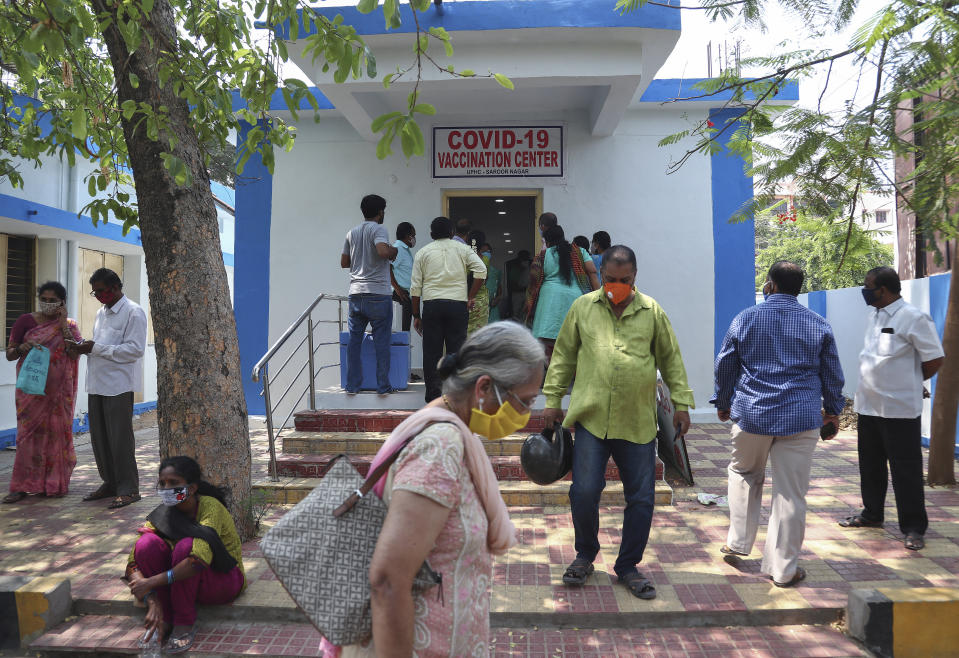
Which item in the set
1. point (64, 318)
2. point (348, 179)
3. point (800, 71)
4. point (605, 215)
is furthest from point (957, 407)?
point (64, 318)

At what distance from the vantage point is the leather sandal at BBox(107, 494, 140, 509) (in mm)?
5742

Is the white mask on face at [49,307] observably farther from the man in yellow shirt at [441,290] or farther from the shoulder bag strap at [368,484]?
the shoulder bag strap at [368,484]

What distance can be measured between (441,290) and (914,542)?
3995 millimetres

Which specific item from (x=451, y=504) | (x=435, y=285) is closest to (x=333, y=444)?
(x=435, y=285)

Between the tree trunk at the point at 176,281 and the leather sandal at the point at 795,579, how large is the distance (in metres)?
3.44

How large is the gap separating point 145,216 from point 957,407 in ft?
21.7

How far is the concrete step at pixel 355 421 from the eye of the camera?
21.7ft

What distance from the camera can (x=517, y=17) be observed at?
6.87 metres

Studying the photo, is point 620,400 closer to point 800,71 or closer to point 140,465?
point 800,71

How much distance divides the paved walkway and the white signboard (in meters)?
4.63

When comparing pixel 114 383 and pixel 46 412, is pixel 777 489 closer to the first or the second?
pixel 114 383

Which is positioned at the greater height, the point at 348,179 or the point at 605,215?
the point at 348,179

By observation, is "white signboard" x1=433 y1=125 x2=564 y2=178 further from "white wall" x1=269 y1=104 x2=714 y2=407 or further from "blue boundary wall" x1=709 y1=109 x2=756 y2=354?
"blue boundary wall" x1=709 y1=109 x2=756 y2=354

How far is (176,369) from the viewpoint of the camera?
449 centimetres
